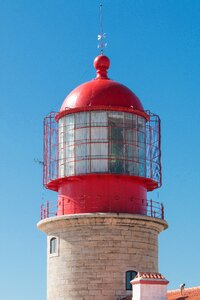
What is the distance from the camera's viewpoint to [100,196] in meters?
25.5

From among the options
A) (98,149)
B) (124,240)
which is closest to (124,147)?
(98,149)

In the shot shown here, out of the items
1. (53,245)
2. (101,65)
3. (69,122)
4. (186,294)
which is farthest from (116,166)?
(186,294)

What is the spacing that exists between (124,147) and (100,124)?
0.98 metres

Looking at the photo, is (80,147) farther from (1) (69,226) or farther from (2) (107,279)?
(2) (107,279)

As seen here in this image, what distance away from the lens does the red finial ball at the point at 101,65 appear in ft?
88.8

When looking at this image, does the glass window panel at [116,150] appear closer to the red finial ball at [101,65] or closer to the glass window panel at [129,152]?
the glass window panel at [129,152]

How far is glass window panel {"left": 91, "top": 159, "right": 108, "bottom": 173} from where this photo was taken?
84.0 ft

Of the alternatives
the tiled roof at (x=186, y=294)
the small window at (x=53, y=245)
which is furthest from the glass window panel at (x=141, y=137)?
the tiled roof at (x=186, y=294)

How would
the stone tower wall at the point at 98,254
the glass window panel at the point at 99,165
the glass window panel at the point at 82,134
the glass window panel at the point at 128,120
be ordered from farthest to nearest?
the glass window panel at the point at 128,120, the glass window panel at the point at 82,134, the glass window panel at the point at 99,165, the stone tower wall at the point at 98,254

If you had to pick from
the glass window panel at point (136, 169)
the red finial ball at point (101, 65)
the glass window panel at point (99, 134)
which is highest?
the red finial ball at point (101, 65)

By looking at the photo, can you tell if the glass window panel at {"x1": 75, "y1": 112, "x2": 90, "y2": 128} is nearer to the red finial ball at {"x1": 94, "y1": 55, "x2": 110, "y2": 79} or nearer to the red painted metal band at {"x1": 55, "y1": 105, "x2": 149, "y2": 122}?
the red painted metal band at {"x1": 55, "y1": 105, "x2": 149, "y2": 122}

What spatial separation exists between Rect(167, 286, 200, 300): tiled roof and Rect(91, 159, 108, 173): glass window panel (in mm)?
4084

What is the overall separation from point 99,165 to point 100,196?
909 millimetres

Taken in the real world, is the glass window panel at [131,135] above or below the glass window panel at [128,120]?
below
